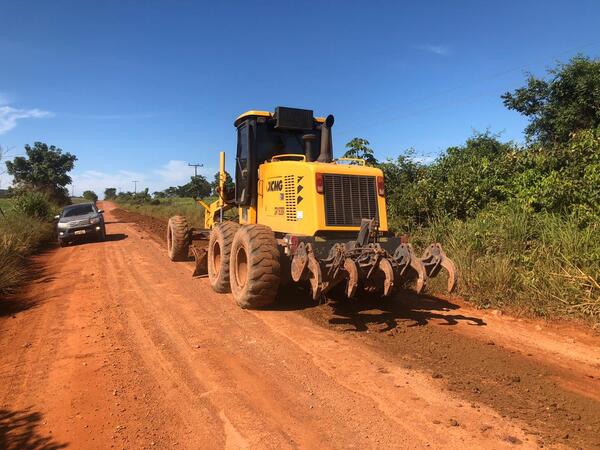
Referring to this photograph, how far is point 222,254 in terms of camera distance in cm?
791

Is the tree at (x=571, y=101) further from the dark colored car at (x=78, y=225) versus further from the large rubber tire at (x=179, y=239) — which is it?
the dark colored car at (x=78, y=225)

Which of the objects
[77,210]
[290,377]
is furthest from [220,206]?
[77,210]

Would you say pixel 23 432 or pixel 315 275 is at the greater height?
pixel 315 275

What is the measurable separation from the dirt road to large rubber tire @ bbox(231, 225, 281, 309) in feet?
0.92

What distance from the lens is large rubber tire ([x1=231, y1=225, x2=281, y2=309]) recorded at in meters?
6.52


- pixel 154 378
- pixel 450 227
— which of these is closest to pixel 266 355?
pixel 154 378

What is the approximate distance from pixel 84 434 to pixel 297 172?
444 centimetres

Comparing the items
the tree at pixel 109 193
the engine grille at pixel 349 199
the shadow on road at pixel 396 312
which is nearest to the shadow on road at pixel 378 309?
the shadow on road at pixel 396 312

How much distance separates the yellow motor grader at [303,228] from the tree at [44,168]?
39.4 m

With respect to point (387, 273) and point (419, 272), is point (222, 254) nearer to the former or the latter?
point (387, 273)

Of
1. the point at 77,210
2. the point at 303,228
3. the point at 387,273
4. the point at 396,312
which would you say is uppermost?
the point at 77,210

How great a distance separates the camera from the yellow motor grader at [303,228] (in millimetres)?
5893

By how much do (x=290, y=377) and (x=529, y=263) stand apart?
201 inches

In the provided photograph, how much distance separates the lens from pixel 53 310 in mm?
6996
